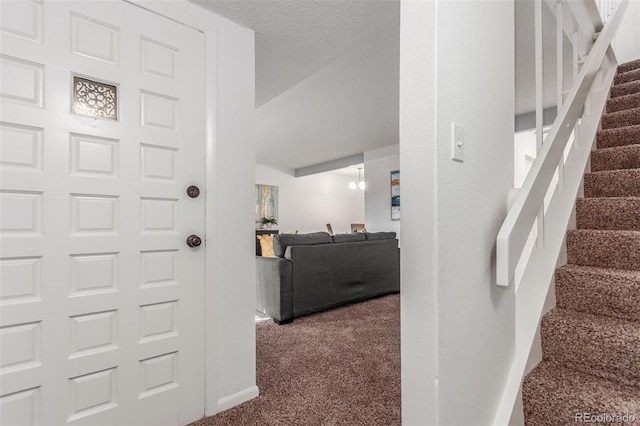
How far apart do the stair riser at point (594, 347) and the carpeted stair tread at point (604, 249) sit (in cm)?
34

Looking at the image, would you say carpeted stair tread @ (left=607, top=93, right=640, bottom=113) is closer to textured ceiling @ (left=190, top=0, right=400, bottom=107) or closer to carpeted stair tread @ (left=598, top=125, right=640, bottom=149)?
carpeted stair tread @ (left=598, top=125, right=640, bottom=149)

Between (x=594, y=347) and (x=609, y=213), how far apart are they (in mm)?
802

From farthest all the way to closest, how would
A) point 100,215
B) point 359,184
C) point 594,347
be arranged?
1. point 359,184
2. point 100,215
3. point 594,347

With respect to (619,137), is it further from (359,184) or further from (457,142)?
(359,184)

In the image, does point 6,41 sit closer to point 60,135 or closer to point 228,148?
point 60,135

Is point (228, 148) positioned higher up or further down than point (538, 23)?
further down

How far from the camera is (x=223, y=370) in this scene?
5.57ft

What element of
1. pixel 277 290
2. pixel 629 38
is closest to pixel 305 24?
pixel 277 290

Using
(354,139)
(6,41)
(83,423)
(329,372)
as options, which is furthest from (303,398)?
(354,139)

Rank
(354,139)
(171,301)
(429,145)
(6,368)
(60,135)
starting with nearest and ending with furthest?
(429,145) → (6,368) → (60,135) → (171,301) → (354,139)

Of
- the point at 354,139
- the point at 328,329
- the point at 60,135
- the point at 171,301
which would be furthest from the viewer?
the point at 354,139

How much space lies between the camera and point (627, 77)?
8.77ft

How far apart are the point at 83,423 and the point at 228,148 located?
1.39 m

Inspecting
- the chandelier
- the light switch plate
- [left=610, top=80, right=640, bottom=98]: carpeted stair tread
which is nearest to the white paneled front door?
the light switch plate
